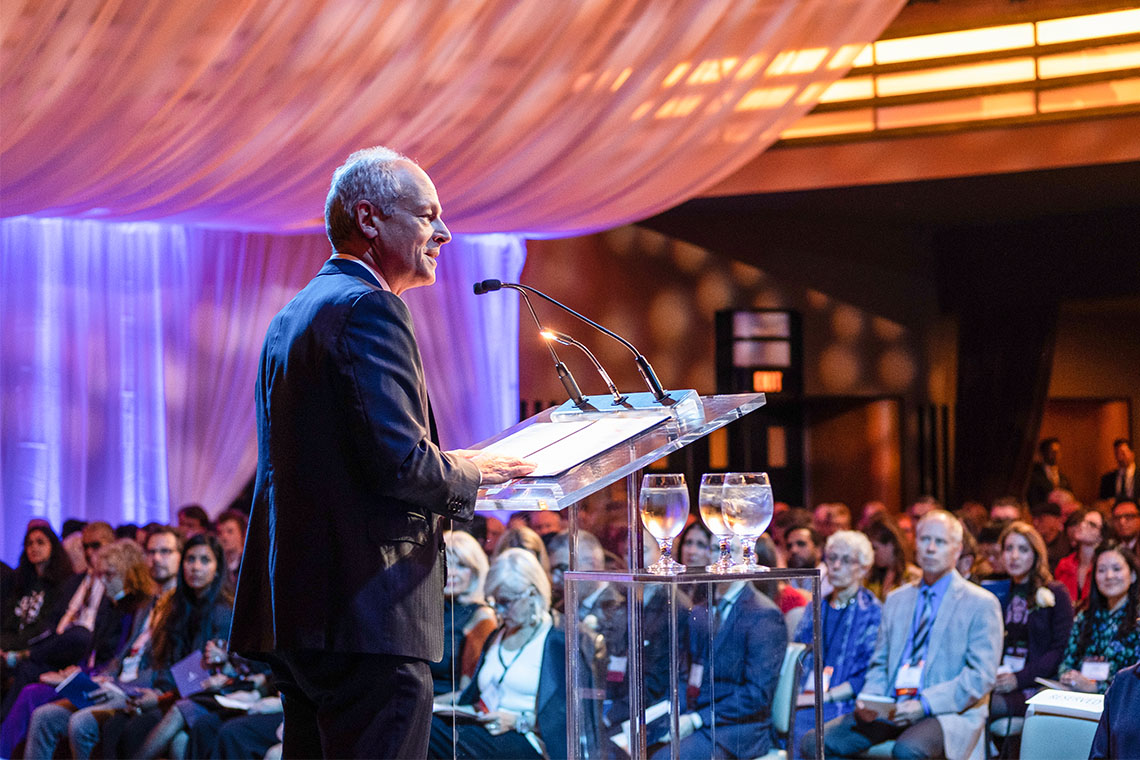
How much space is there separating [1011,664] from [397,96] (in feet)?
8.94

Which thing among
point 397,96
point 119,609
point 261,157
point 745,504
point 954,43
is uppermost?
point 954,43

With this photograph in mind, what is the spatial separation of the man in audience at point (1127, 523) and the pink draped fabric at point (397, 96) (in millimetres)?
2354

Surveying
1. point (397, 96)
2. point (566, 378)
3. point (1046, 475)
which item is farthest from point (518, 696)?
point (1046, 475)

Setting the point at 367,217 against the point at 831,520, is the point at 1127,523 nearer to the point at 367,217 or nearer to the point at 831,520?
the point at 831,520

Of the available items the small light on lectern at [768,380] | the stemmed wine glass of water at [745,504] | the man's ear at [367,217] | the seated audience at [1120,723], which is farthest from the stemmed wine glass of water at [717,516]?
the small light on lectern at [768,380]

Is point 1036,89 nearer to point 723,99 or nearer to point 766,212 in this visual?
point 766,212

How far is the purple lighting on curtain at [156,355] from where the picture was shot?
5891mm

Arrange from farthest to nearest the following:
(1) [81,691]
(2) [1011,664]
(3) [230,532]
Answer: (3) [230,532] → (1) [81,691] → (2) [1011,664]

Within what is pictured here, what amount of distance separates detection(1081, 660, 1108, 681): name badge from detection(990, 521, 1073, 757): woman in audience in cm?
13

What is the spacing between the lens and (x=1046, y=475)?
10.3 metres

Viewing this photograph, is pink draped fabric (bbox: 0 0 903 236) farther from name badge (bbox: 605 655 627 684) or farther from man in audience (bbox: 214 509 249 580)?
name badge (bbox: 605 655 627 684)

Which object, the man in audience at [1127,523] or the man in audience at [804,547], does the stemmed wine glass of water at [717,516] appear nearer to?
the man in audience at [804,547]

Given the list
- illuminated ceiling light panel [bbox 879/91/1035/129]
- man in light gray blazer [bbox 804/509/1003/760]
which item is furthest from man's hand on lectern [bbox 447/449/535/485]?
illuminated ceiling light panel [bbox 879/91/1035/129]

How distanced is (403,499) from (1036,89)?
736 centimetres
